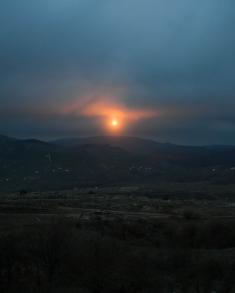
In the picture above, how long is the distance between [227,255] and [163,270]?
10320mm

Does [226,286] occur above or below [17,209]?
below

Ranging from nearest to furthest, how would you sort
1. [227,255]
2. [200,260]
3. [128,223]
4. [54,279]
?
1. [54,279]
2. [200,260]
3. [227,255]
4. [128,223]

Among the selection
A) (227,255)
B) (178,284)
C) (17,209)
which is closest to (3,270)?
(178,284)

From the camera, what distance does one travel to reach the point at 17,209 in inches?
3351

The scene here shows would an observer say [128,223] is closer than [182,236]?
No

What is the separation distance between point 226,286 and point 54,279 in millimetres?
12492

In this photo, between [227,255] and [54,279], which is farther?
[227,255]

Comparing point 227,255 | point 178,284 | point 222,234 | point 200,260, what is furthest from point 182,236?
point 178,284

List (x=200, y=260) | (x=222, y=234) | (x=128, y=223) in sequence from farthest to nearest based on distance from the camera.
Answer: (x=128, y=223) < (x=222, y=234) < (x=200, y=260)

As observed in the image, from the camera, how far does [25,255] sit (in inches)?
1425

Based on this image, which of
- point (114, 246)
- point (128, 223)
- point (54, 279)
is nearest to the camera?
point (54, 279)

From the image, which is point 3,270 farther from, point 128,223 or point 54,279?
point 128,223

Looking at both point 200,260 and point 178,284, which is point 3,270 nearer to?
point 178,284

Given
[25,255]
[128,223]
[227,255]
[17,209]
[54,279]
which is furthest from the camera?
[17,209]
